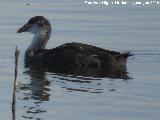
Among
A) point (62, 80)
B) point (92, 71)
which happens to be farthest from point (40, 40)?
point (62, 80)

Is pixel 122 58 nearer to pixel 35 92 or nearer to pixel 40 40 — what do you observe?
pixel 40 40

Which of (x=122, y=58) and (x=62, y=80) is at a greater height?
(x=122, y=58)

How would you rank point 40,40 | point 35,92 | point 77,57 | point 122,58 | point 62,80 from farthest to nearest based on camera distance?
point 40,40
point 77,57
point 122,58
point 62,80
point 35,92

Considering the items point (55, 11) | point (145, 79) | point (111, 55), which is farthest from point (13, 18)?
point (145, 79)

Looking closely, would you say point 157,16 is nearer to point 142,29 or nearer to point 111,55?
point 142,29

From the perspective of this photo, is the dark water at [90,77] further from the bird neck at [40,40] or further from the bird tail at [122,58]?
the bird neck at [40,40]

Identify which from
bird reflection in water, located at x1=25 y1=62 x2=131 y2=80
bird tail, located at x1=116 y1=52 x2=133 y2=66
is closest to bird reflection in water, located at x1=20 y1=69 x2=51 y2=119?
bird reflection in water, located at x1=25 y1=62 x2=131 y2=80

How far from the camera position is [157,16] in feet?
79.9

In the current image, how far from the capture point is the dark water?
1056 cm

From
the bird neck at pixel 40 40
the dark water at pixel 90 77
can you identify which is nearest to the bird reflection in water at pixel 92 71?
the dark water at pixel 90 77

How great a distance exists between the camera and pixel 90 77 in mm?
14125

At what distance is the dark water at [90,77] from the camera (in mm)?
10562

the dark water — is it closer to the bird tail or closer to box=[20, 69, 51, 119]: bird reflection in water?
box=[20, 69, 51, 119]: bird reflection in water

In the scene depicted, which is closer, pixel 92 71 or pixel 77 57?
pixel 92 71
